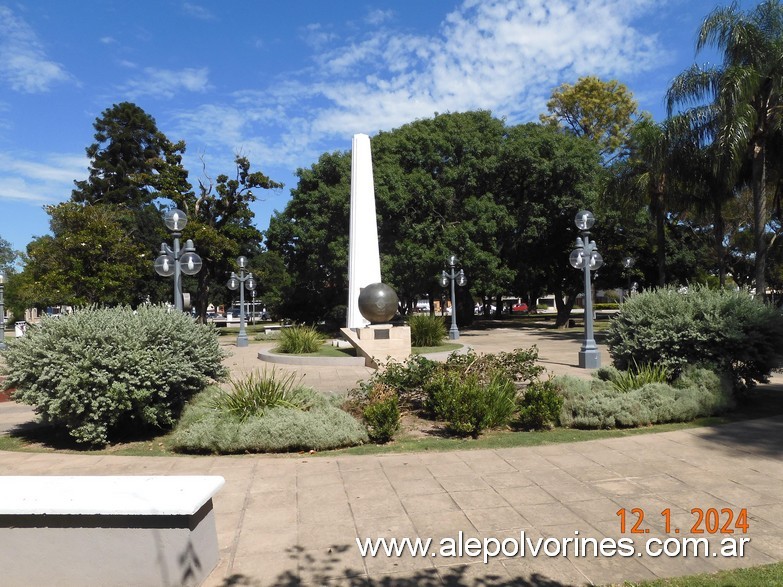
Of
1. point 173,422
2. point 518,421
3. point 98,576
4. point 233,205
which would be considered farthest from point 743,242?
point 98,576

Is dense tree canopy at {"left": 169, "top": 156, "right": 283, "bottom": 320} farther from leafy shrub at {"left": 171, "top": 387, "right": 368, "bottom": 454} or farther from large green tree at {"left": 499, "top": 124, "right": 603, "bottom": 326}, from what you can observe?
leafy shrub at {"left": 171, "top": 387, "right": 368, "bottom": 454}

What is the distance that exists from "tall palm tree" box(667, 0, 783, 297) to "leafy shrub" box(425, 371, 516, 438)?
47.2 feet

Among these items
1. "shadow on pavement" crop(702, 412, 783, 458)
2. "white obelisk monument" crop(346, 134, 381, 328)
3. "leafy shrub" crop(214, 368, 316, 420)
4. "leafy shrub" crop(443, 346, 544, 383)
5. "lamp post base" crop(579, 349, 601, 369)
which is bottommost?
"shadow on pavement" crop(702, 412, 783, 458)

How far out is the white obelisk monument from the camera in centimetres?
2122

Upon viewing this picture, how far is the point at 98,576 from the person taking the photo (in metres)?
3.47

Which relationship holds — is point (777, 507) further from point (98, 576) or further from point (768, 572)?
point (98, 576)

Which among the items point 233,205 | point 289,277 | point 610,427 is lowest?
point 610,427

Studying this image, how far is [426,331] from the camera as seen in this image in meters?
20.3

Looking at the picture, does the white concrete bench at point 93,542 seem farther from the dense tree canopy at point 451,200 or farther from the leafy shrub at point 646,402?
the dense tree canopy at point 451,200

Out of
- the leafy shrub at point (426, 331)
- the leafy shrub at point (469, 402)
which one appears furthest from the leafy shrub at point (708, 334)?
the leafy shrub at point (426, 331)

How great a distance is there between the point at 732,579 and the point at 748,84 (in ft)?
63.6

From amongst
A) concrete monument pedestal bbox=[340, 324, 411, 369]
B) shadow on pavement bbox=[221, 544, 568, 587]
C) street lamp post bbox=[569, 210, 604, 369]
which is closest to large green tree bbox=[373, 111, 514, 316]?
concrete monument pedestal bbox=[340, 324, 411, 369]

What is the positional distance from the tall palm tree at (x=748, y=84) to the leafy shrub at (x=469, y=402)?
1440 cm

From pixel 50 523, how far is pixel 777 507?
5473 mm
